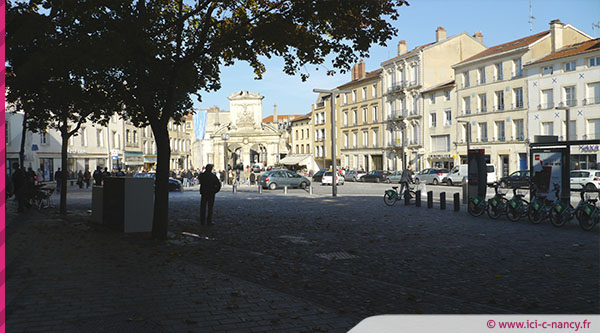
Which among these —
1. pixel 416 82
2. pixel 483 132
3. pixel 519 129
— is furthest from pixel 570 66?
pixel 416 82

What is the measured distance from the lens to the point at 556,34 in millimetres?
43219

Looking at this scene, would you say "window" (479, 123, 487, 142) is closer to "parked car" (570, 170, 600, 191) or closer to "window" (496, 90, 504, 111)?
"window" (496, 90, 504, 111)

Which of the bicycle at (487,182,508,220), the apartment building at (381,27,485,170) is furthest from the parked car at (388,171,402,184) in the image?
the bicycle at (487,182,508,220)

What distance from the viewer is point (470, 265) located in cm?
780

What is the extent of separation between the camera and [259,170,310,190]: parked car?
1356 inches

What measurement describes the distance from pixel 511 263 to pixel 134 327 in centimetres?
586

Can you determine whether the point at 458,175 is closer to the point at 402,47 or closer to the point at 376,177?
the point at 376,177

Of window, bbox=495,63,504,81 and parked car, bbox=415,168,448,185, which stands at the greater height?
window, bbox=495,63,504,81

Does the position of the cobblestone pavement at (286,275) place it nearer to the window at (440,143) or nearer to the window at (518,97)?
the window at (518,97)

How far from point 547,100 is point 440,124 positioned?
13.1 meters

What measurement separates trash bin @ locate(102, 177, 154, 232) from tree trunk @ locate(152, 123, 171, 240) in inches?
51.3

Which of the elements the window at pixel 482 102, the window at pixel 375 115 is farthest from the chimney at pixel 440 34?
the window at pixel 482 102

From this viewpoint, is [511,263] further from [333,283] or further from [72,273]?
[72,273]

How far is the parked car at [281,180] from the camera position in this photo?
3444 cm
